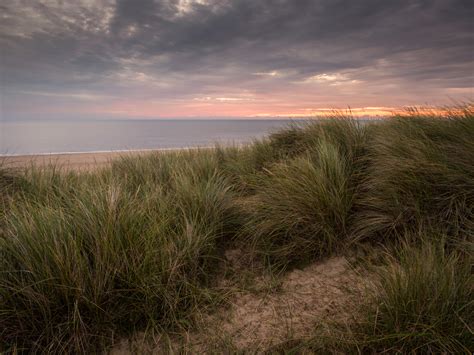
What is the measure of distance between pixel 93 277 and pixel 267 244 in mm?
1484

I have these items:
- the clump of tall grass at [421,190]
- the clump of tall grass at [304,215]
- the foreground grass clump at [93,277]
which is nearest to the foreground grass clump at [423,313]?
the clump of tall grass at [421,190]

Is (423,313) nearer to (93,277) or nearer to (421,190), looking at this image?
(421,190)

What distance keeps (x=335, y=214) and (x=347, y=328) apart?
1214 mm

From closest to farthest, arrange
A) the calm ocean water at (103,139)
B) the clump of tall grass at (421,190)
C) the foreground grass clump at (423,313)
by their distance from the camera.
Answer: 1. the foreground grass clump at (423,313)
2. the clump of tall grass at (421,190)
3. the calm ocean water at (103,139)

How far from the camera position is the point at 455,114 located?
4012 mm

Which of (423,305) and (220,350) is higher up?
(423,305)

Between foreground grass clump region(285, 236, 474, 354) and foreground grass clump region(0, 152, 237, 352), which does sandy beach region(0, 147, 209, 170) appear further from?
foreground grass clump region(285, 236, 474, 354)

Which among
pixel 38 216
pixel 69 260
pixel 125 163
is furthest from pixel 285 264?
pixel 125 163

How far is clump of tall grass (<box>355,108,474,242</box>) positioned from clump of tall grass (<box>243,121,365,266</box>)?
198 mm

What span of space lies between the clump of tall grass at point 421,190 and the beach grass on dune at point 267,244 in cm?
1

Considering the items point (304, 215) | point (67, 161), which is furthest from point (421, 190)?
point (67, 161)

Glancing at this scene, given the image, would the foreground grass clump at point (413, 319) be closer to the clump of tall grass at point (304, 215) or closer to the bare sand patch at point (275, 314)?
the bare sand patch at point (275, 314)

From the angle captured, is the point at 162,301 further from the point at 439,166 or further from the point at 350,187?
the point at 439,166

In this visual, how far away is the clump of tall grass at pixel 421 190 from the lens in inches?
99.3
